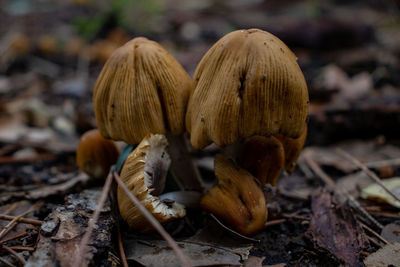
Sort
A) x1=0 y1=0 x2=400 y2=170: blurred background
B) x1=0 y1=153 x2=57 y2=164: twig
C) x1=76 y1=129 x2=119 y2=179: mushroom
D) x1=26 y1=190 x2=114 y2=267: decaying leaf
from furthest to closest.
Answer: x1=0 y1=0 x2=400 y2=170: blurred background → x1=0 y1=153 x2=57 y2=164: twig → x1=76 y1=129 x2=119 y2=179: mushroom → x1=26 y1=190 x2=114 y2=267: decaying leaf

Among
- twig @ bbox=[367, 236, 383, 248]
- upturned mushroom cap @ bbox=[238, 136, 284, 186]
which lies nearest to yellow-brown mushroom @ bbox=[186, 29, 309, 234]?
upturned mushroom cap @ bbox=[238, 136, 284, 186]

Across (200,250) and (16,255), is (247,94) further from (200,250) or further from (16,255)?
(16,255)

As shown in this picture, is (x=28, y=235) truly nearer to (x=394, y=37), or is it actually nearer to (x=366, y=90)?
(x=366, y=90)

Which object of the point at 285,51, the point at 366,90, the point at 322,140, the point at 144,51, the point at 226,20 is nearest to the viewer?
the point at 285,51

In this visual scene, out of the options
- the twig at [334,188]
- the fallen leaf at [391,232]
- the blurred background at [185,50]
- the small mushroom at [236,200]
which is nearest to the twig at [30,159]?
the blurred background at [185,50]

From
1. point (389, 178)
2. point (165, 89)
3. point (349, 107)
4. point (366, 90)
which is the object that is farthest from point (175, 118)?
point (366, 90)

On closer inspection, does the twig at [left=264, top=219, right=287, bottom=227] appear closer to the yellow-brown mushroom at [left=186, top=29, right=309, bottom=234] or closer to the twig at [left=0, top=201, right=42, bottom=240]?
the yellow-brown mushroom at [left=186, top=29, right=309, bottom=234]
